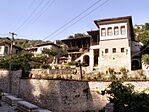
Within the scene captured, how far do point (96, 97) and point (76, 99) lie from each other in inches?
98.3

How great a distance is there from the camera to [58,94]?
76.2ft

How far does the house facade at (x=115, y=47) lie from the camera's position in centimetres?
3766

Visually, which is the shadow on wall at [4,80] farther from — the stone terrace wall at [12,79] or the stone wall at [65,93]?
the stone wall at [65,93]

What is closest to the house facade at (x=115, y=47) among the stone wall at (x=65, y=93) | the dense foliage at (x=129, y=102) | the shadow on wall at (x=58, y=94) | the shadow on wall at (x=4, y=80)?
the stone wall at (x=65, y=93)

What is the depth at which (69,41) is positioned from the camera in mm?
52688

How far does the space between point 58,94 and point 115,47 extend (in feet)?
59.9

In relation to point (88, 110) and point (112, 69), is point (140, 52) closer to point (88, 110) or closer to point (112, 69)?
point (112, 69)

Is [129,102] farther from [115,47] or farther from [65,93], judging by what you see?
[115,47]

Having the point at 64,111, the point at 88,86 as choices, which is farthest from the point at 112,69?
the point at 64,111

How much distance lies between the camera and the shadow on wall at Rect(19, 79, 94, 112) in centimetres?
2338

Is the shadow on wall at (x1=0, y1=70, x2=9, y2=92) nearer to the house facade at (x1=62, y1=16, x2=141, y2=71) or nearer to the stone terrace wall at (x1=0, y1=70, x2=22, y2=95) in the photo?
the stone terrace wall at (x1=0, y1=70, x2=22, y2=95)

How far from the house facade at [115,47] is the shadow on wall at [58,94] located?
12449mm

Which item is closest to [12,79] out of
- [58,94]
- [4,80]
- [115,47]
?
[4,80]

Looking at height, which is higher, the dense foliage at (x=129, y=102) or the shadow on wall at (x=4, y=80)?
the shadow on wall at (x=4, y=80)
